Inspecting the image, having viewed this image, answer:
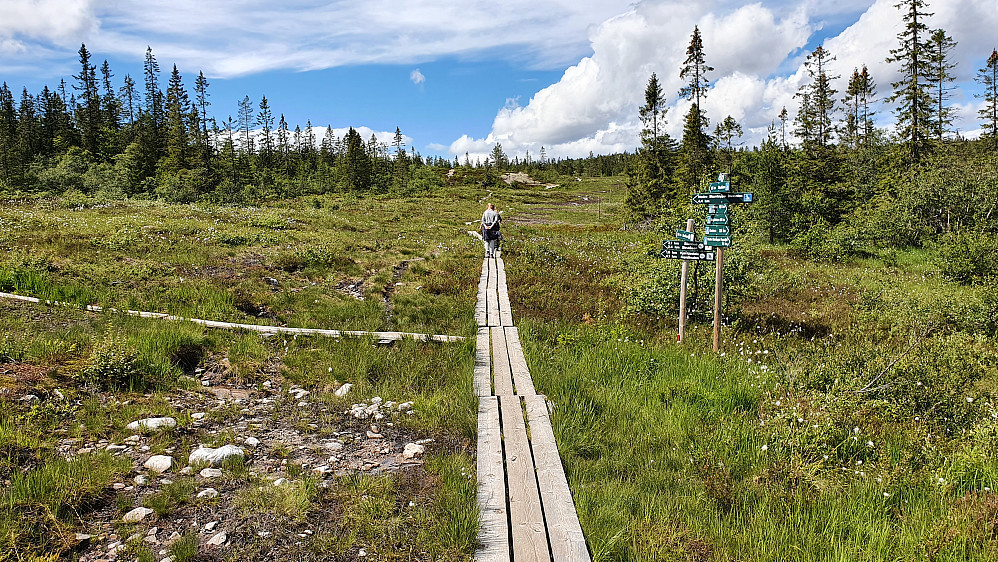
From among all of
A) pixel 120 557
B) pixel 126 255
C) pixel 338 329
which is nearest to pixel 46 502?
pixel 120 557

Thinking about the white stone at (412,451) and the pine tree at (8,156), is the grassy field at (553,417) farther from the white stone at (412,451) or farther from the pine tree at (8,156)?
the pine tree at (8,156)

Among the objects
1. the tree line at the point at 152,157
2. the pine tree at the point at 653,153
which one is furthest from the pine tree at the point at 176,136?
the pine tree at the point at 653,153

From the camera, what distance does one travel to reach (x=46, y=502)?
12.0 feet

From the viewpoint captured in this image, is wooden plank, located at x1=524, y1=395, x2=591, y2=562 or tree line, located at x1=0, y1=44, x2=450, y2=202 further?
tree line, located at x1=0, y1=44, x2=450, y2=202

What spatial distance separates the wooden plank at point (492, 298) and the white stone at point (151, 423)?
578cm

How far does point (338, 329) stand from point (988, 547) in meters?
8.42

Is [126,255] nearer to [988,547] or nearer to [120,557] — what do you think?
[120,557]

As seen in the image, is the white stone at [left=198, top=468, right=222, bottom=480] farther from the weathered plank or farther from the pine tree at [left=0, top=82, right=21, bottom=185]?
the pine tree at [left=0, top=82, right=21, bottom=185]

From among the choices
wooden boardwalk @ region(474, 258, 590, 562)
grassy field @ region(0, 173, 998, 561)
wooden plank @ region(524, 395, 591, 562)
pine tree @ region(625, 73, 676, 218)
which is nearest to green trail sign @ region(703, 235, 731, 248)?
grassy field @ region(0, 173, 998, 561)

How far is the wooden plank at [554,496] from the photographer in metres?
3.46

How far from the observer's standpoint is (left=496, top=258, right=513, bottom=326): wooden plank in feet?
33.5

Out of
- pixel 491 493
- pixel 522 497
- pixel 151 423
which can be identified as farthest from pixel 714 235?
pixel 151 423

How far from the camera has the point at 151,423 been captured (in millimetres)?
5109

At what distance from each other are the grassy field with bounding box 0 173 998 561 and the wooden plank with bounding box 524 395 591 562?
13 cm
